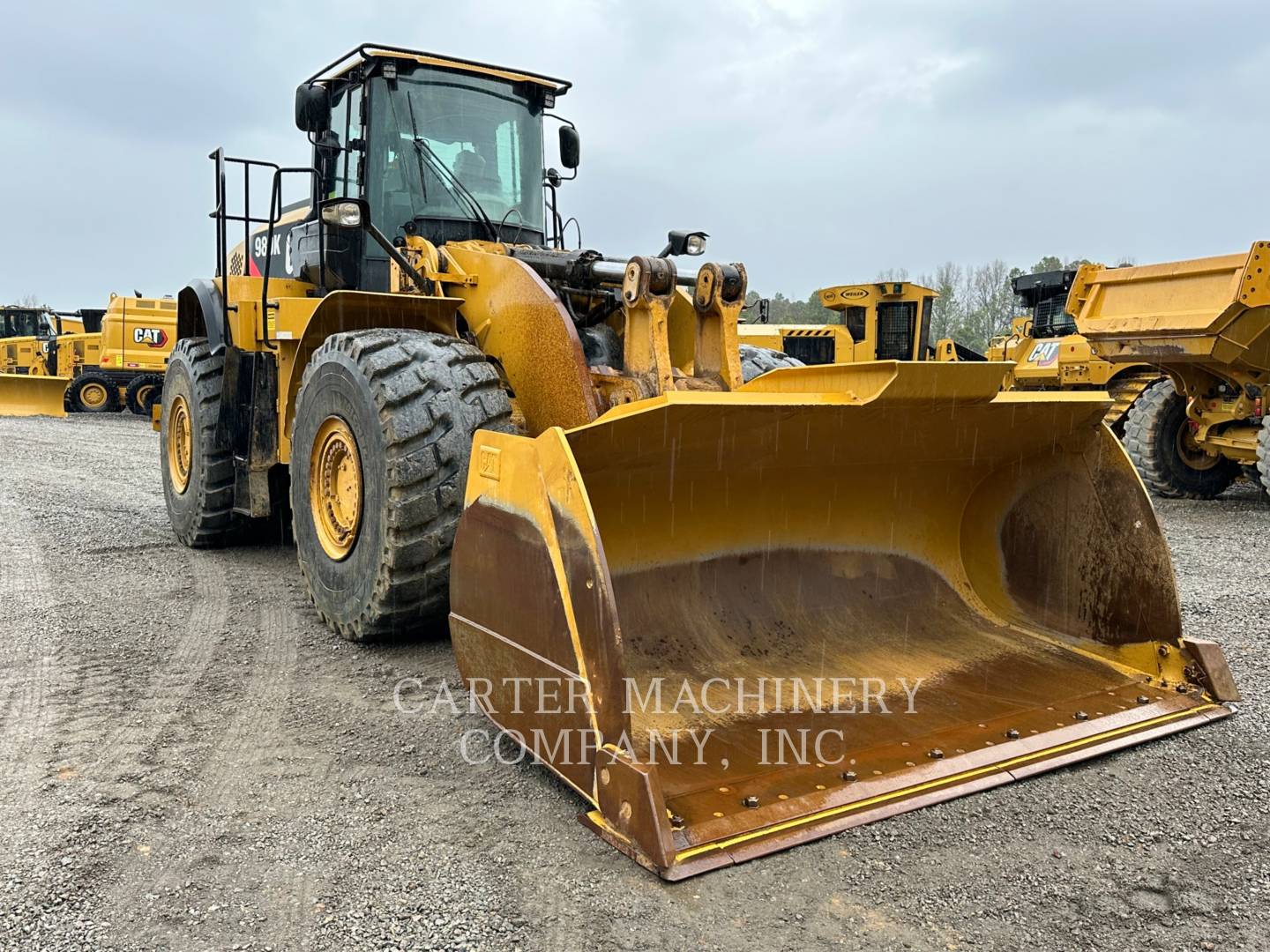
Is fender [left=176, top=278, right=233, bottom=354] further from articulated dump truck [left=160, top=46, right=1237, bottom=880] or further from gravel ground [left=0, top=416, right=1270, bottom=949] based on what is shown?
gravel ground [left=0, top=416, right=1270, bottom=949]

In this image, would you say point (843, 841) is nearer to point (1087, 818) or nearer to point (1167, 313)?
point (1087, 818)

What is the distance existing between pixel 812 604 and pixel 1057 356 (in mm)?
10783

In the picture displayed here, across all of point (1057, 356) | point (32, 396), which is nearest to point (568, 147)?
point (1057, 356)

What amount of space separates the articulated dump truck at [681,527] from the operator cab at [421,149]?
2cm

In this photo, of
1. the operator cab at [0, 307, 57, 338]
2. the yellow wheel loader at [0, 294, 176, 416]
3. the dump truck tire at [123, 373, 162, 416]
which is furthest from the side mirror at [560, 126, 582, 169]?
the operator cab at [0, 307, 57, 338]

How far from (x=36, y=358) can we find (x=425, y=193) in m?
24.0

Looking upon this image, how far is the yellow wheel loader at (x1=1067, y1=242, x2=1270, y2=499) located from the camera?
27.1ft

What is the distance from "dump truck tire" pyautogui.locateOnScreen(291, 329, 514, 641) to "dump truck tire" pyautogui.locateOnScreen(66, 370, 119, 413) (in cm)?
2089

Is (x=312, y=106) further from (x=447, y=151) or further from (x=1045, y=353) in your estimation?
(x=1045, y=353)

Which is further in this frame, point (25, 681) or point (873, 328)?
point (873, 328)

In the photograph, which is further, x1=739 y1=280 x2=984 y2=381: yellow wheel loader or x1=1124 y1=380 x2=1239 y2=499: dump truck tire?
x1=739 y1=280 x2=984 y2=381: yellow wheel loader

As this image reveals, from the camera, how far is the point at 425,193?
5.29 meters

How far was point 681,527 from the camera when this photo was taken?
3.93m

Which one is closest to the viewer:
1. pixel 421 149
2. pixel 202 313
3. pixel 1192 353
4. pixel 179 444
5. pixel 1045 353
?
pixel 421 149
